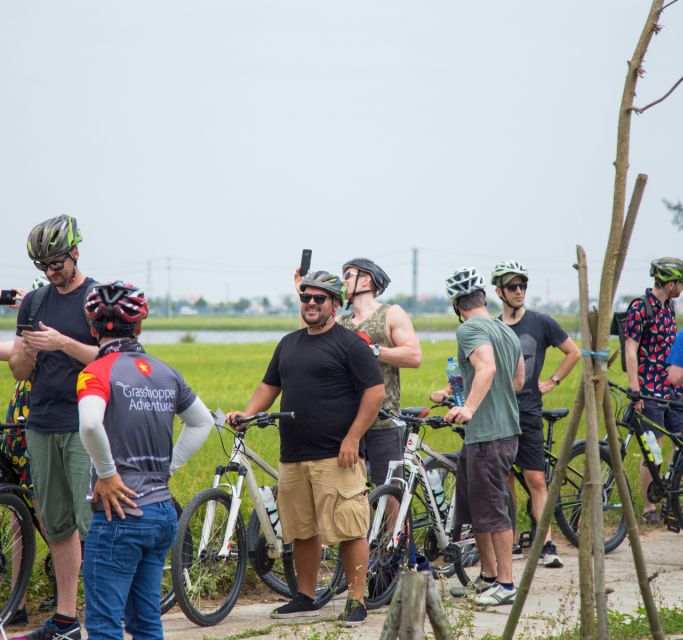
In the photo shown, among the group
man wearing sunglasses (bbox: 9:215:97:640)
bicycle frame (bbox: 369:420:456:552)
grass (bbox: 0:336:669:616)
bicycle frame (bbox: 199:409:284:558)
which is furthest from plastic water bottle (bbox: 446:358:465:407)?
man wearing sunglasses (bbox: 9:215:97:640)

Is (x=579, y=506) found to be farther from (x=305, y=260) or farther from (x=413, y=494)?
(x=305, y=260)

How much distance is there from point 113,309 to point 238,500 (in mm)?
2332

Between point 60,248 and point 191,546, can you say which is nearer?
point 60,248

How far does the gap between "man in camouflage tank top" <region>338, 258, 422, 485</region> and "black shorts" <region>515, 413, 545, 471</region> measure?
1226 millimetres

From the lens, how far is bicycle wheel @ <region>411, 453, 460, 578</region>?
7.64 metres

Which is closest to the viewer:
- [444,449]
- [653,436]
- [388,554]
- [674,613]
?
[674,613]

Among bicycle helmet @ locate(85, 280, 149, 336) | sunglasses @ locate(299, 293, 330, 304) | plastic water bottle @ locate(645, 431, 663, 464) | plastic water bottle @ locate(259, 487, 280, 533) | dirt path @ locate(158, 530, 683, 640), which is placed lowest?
dirt path @ locate(158, 530, 683, 640)

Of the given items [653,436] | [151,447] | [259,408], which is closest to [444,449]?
[653,436]

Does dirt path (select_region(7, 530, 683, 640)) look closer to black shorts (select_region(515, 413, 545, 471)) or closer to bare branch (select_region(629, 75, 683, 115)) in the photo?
black shorts (select_region(515, 413, 545, 471))

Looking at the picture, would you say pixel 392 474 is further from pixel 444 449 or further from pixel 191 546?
pixel 444 449

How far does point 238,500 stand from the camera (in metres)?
6.52

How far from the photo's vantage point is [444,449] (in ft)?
43.0

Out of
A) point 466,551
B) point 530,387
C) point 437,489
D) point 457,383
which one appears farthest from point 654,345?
point 437,489

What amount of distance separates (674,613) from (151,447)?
324 cm
